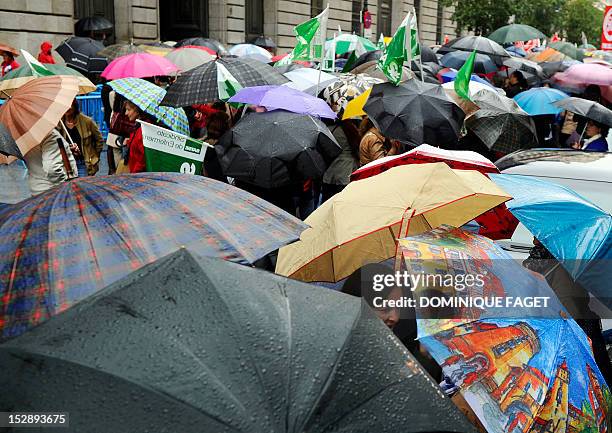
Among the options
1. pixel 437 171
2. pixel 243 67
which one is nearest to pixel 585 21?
pixel 243 67

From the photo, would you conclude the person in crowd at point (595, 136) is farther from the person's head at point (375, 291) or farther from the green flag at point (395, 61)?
the person's head at point (375, 291)

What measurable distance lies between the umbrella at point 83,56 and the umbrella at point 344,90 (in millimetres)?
6503

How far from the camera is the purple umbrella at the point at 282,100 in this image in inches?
274

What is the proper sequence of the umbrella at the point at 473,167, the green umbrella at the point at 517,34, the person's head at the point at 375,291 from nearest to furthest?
the person's head at the point at 375,291 → the umbrella at the point at 473,167 → the green umbrella at the point at 517,34

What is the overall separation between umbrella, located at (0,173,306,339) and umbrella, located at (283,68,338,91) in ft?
21.8

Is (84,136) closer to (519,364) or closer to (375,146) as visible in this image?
(375,146)

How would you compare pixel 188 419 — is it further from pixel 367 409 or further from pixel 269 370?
Result: pixel 367 409

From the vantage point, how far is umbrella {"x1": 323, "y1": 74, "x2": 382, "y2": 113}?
30.2 feet

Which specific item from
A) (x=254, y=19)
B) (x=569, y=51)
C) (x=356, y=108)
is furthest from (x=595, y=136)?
(x=254, y=19)

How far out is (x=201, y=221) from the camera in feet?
10.2

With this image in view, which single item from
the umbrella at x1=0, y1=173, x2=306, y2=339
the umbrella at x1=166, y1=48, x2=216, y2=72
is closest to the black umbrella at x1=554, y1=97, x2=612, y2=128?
the umbrella at x1=166, y1=48, x2=216, y2=72

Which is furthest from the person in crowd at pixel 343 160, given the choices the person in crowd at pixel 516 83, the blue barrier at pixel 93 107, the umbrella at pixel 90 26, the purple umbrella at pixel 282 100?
the umbrella at pixel 90 26

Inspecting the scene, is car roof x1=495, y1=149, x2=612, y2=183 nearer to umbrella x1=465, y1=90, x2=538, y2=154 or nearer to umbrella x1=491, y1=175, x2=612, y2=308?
umbrella x1=491, y1=175, x2=612, y2=308

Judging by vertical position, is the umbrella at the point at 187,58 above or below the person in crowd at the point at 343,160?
above
